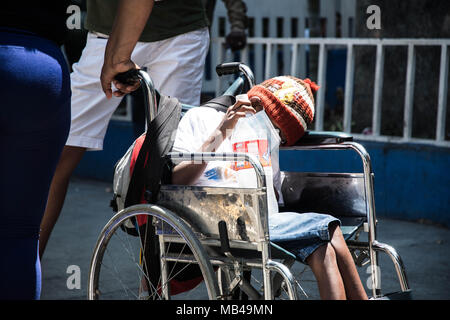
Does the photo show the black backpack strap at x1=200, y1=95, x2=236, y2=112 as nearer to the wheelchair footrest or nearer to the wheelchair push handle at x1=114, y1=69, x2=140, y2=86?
the wheelchair push handle at x1=114, y1=69, x2=140, y2=86

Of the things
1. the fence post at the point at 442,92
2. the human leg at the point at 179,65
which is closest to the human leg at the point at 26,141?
the human leg at the point at 179,65

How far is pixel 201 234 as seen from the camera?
2.50 metres

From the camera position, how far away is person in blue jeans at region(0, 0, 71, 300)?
1842 millimetres

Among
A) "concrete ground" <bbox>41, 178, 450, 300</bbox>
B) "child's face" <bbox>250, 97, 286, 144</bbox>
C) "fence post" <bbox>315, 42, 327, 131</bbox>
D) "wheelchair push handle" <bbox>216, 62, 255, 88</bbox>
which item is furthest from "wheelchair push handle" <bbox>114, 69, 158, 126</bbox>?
"fence post" <bbox>315, 42, 327, 131</bbox>

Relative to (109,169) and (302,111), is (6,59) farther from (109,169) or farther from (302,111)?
(109,169)

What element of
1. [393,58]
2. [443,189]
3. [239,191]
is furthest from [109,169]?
[239,191]

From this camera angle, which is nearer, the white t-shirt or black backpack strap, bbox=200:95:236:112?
the white t-shirt

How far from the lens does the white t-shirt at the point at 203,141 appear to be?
265 cm

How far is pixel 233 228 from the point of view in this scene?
2.38 m

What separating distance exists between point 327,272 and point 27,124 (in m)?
1.08

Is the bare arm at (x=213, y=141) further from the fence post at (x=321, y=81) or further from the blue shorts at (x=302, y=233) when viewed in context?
the fence post at (x=321, y=81)

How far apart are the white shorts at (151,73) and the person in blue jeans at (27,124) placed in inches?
59.9

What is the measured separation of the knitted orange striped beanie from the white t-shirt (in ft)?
0.65

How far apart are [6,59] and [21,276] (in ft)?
1.91
